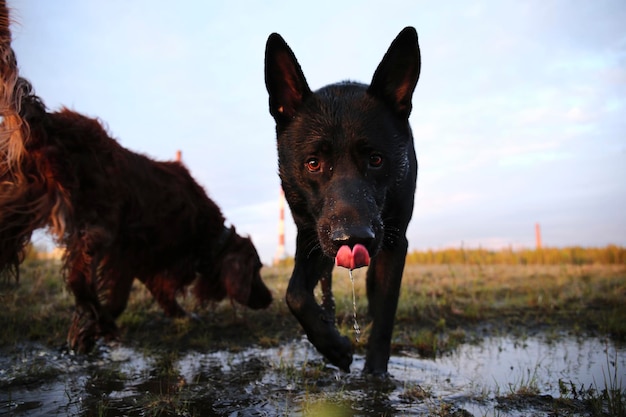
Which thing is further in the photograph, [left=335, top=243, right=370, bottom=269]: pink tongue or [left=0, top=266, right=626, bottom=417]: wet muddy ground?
[left=0, top=266, right=626, bottom=417]: wet muddy ground

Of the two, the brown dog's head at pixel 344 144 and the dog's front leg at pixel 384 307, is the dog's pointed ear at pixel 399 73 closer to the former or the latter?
the brown dog's head at pixel 344 144

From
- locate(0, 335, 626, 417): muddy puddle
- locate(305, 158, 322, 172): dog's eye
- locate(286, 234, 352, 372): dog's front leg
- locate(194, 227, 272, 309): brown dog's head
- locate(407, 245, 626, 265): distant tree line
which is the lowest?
locate(0, 335, 626, 417): muddy puddle

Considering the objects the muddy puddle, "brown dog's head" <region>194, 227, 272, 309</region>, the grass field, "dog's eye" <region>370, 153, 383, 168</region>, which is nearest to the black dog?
"dog's eye" <region>370, 153, 383, 168</region>

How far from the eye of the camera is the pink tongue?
8.21 ft

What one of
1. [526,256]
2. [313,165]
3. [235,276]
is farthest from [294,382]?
[526,256]

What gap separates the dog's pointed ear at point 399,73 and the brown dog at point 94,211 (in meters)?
2.36

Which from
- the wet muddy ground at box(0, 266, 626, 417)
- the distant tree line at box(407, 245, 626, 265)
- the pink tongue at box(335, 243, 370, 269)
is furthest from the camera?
the distant tree line at box(407, 245, 626, 265)

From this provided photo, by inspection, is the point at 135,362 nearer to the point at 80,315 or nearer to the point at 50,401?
the point at 80,315

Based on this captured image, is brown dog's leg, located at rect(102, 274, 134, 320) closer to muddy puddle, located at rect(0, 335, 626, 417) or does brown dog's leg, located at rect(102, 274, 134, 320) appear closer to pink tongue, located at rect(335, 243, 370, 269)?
muddy puddle, located at rect(0, 335, 626, 417)

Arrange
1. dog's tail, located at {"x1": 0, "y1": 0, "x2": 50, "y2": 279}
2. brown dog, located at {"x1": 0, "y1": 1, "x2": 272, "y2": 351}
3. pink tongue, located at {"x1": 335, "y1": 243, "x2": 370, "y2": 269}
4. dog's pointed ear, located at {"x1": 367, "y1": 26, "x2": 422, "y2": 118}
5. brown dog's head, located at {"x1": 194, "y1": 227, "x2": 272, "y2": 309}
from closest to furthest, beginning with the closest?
pink tongue, located at {"x1": 335, "y1": 243, "x2": 370, "y2": 269} → dog's pointed ear, located at {"x1": 367, "y1": 26, "x2": 422, "y2": 118} → dog's tail, located at {"x1": 0, "y1": 0, "x2": 50, "y2": 279} → brown dog, located at {"x1": 0, "y1": 1, "x2": 272, "y2": 351} → brown dog's head, located at {"x1": 194, "y1": 227, "x2": 272, "y2": 309}

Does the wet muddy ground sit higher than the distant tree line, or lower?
lower

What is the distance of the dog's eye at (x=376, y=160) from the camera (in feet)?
9.62

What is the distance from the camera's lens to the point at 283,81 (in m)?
3.19

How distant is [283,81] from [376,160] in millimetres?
782
